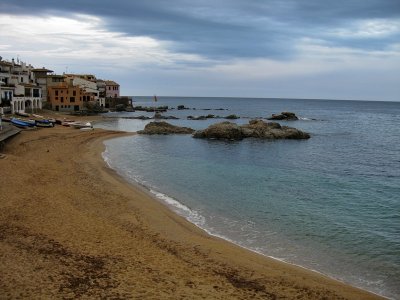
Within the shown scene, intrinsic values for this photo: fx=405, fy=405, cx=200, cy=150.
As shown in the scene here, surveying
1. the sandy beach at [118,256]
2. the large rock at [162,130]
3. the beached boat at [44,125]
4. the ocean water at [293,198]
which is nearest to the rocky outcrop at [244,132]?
the large rock at [162,130]

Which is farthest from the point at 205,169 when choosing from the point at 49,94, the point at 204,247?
the point at 49,94

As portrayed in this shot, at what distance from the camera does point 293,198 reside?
2825 cm

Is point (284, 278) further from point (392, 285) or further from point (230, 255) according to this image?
point (392, 285)

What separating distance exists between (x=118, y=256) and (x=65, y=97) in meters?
103

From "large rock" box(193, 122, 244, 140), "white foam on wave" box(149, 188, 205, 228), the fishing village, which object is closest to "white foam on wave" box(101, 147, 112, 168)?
the fishing village

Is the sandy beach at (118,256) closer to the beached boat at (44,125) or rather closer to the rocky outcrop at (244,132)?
the rocky outcrop at (244,132)

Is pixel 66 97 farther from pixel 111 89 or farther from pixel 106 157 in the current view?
pixel 106 157

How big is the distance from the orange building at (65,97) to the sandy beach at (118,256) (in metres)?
88.3

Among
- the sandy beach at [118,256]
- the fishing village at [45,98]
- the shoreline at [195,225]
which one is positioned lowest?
the shoreline at [195,225]

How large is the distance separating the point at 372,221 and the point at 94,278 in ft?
54.3

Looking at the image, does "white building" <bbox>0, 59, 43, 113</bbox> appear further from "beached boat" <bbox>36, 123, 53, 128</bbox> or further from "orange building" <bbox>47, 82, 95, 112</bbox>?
"beached boat" <bbox>36, 123, 53, 128</bbox>

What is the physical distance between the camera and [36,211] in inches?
826

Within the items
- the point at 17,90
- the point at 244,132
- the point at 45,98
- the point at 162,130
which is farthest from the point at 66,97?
the point at 244,132

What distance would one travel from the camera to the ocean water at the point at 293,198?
18.0 m
